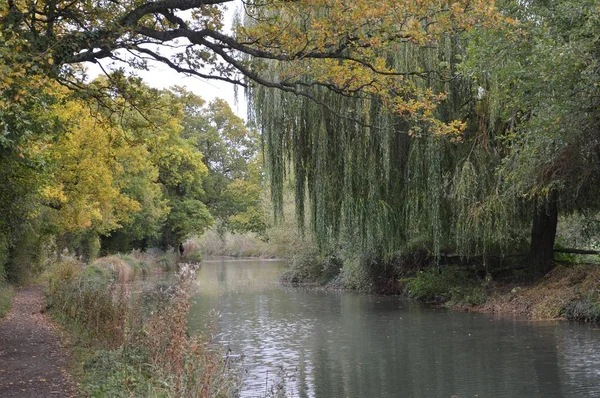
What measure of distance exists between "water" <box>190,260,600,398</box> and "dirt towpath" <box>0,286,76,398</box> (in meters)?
1.94

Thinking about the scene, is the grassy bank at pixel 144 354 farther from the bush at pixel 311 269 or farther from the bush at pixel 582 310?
the bush at pixel 311 269

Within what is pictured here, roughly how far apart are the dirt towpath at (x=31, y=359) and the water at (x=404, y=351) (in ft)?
6.37

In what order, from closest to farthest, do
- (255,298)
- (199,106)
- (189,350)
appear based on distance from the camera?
1. (189,350)
2. (255,298)
3. (199,106)

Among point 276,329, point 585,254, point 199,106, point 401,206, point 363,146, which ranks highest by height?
point 199,106

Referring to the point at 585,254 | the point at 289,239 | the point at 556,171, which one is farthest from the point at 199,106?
the point at 556,171

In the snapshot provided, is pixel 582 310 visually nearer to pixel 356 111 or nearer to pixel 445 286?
pixel 445 286

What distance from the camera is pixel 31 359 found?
30.3ft

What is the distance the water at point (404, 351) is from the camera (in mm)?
9586

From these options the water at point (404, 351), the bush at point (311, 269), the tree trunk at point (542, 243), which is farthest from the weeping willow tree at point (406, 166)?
the bush at point (311, 269)

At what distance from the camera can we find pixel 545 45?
27.9 feet

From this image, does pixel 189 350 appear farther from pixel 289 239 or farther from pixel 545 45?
pixel 289 239

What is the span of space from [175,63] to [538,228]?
523 inches

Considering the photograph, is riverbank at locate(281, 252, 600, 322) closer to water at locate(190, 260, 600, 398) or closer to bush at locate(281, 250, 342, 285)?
water at locate(190, 260, 600, 398)

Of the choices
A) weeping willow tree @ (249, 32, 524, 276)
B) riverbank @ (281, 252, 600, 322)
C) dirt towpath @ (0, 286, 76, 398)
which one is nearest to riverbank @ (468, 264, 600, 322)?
riverbank @ (281, 252, 600, 322)
